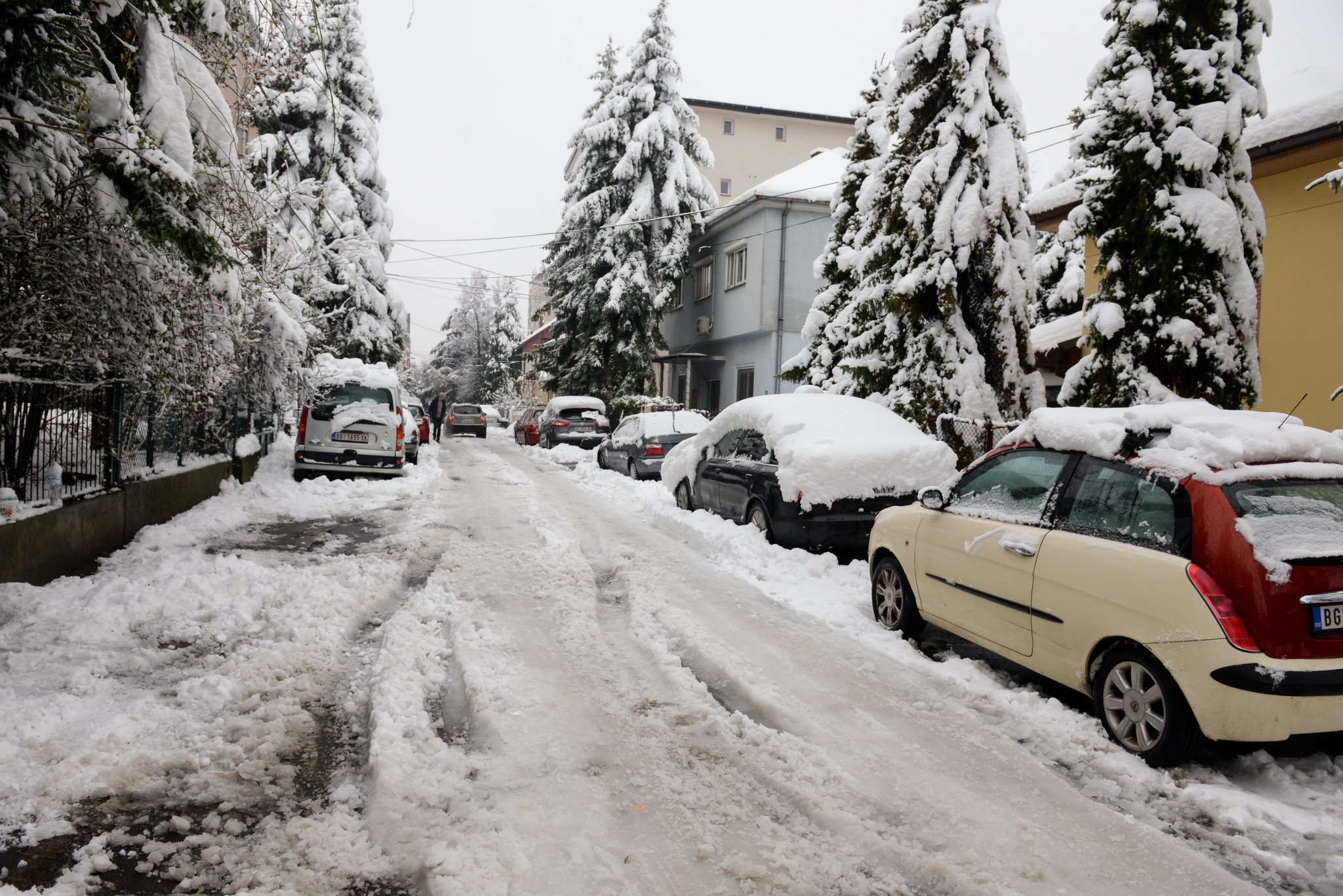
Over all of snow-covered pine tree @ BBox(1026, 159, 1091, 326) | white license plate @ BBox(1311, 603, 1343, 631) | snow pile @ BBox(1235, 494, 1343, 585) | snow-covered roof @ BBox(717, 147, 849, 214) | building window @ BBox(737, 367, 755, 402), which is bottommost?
white license plate @ BBox(1311, 603, 1343, 631)

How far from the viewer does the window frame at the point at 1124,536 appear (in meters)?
3.85

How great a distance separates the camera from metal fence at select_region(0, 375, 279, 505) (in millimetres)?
6336

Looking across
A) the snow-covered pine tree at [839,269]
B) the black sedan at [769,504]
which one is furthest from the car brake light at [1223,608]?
the snow-covered pine tree at [839,269]

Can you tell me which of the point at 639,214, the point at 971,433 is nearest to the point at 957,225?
the point at 971,433

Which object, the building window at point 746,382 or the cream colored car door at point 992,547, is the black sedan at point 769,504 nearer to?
the cream colored car door at point 992,547

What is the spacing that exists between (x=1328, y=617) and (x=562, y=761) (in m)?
3.55

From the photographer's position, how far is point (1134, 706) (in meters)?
3.98

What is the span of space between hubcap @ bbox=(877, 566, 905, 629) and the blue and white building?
17.3m

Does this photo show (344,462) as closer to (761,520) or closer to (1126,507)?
(761,520)

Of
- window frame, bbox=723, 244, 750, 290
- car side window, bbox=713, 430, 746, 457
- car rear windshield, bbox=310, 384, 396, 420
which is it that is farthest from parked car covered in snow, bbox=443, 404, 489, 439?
car side window, bbox=713, 430, 746, 457

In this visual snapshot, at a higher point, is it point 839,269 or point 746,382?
point 839,269

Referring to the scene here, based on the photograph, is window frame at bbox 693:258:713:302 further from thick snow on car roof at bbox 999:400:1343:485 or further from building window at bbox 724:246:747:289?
thick snow on car roof at bbox 999:400:1343:485

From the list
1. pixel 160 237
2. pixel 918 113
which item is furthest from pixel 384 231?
pixel 160 237

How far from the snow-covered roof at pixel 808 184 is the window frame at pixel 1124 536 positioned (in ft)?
68.9
